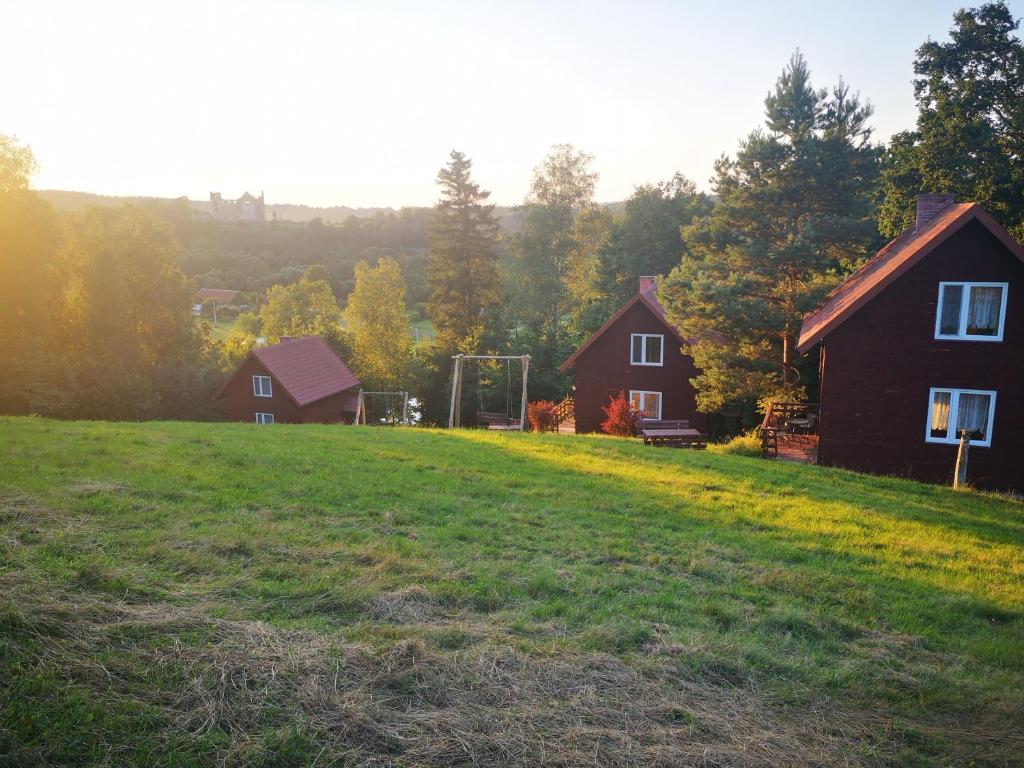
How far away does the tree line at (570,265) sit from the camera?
22500mm

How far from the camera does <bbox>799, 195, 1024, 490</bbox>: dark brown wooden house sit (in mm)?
16016

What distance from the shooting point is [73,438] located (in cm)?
1355

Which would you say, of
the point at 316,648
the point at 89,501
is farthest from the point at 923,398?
the point at 89,501

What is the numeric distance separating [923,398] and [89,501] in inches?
742

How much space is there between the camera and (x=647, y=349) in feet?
90.1

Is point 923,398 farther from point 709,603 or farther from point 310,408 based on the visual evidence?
point 310,408

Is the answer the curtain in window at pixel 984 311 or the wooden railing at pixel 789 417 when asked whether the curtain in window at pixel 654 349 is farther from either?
the curtain in window at pixel 984 311

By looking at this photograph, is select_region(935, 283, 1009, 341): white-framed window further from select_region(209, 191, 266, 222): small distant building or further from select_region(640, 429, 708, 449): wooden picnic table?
select_region(209, 191, 266, 222): small distant building

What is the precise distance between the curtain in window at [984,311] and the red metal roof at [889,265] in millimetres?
1279

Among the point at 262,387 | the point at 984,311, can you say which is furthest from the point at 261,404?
the point at 984,311

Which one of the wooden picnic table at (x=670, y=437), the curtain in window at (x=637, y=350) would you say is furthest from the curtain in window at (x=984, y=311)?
the curtain in window at (x=637, y=350)

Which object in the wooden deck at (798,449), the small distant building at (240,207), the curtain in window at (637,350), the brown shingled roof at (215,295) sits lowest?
the wooden deck at (798,449)

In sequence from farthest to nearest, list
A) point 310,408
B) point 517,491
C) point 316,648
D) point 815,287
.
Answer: point 310,408 < point 815,287 < point 517,491 < point 316,648

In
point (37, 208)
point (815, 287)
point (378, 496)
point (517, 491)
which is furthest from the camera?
point (37, 208)
